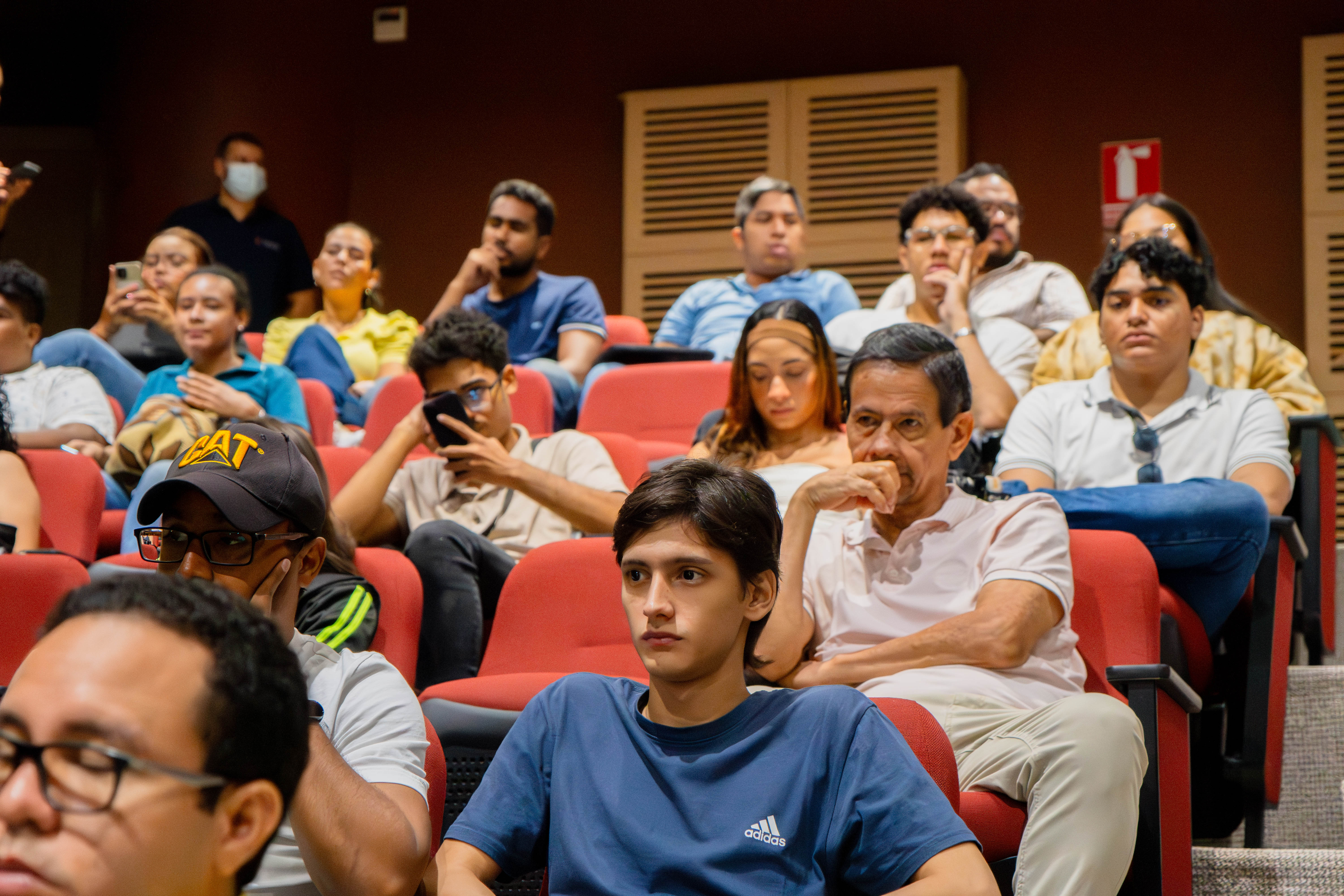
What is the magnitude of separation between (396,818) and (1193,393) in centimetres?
219

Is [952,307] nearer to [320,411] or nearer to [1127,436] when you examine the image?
[1127,436]

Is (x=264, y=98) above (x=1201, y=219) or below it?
above

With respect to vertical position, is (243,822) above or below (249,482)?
below

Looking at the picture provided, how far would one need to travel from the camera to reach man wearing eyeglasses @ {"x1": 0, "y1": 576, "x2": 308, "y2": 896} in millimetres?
769

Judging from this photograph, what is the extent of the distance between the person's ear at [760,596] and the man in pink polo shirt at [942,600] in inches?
16.6

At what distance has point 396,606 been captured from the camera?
2389 mm

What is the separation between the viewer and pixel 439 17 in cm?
674

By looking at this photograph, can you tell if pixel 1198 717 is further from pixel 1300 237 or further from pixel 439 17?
pixel 439 17

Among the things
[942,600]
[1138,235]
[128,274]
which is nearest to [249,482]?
[942,600]

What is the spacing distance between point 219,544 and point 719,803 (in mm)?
593

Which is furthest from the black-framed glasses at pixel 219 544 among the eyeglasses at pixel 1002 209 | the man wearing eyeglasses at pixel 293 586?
the eyeglasses at pixel 1002 209

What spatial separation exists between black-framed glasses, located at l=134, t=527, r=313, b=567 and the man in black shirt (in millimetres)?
4554

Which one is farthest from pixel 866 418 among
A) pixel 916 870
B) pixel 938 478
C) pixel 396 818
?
pixel 396 818

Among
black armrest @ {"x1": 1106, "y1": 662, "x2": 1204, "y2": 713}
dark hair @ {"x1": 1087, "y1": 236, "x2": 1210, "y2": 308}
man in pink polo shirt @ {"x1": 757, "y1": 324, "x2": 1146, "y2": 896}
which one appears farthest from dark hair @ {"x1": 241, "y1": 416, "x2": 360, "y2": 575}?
dark hair @ {"x1": 1087, "y1": 236, "x2": 1210, "y2": 308}
